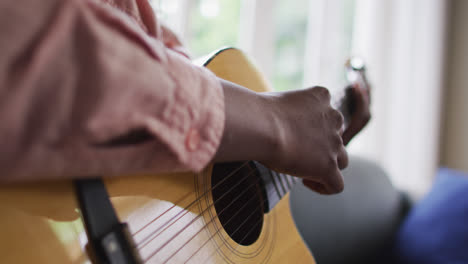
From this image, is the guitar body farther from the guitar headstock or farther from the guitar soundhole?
the guitar headstock

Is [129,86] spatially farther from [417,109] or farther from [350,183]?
[417,109]

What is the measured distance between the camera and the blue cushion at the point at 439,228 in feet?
4.01

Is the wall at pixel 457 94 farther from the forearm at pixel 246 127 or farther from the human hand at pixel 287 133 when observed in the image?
the forearm at pixel 246 127

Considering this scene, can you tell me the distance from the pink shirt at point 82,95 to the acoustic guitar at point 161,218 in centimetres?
6

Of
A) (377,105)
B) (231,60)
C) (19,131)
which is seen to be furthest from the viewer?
(377,105)

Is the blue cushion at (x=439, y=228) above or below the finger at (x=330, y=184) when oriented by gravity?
below

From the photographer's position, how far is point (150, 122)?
→ 0.82 ft

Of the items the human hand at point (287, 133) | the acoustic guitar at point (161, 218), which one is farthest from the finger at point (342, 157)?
the acoustic guitar at point (161, 218)

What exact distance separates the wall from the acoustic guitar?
2.13 meters

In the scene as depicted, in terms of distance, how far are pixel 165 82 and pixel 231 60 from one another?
0.35 meters

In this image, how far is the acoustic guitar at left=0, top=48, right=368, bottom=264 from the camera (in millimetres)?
268

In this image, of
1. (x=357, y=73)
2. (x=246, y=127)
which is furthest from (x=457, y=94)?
(x=246, y=127)

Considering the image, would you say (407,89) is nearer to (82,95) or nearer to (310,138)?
(310,138)

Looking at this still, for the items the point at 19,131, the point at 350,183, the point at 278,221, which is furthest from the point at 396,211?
the point at 19,131
